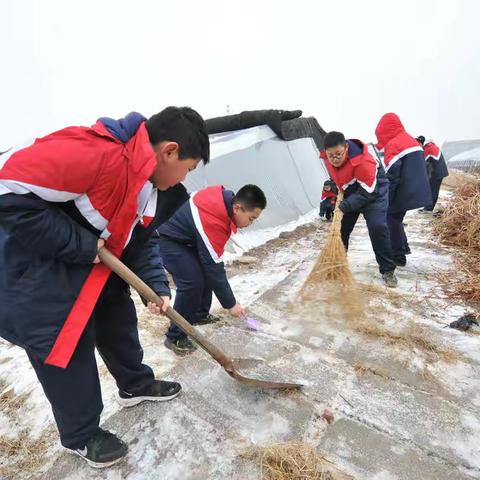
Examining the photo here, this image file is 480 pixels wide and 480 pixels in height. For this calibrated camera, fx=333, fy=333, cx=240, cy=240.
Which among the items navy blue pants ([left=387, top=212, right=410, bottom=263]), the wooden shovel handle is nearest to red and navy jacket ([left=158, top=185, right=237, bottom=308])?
the wooden shovel handle

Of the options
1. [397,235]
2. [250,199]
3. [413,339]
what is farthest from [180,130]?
[397,235]

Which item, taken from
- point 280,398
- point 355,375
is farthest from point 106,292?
point 355,375

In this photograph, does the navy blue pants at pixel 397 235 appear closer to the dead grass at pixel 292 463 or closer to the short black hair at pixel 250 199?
the short black hair at pixel 250 199

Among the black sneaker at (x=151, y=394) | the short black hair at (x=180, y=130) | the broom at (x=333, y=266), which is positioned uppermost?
the short black hair at (x=180, y=130)

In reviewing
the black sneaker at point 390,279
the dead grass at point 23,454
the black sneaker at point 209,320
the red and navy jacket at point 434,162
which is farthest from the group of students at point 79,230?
the red and navy jacket at point 434,162

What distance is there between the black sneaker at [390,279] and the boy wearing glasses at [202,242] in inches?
78.1

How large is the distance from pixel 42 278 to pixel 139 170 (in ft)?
1.92

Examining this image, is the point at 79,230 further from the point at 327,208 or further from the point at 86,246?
the point at 327,208

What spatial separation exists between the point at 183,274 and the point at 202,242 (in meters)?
0.35

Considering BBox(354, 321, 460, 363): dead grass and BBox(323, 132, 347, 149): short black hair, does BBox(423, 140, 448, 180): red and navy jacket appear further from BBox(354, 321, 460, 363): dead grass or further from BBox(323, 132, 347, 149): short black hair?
BBox(354, 321, 460, 363): dead grass

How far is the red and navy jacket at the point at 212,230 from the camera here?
2.47m

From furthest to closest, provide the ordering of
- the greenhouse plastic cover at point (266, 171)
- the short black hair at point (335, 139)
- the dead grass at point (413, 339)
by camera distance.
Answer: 1. the greenhouse plastic cover at point (266, 171)
2. the short black hair at point (335, 139)
3. the dead grass at point (413, 339)

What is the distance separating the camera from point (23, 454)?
183 centimetres

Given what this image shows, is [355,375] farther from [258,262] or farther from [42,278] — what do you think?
[258,262]
